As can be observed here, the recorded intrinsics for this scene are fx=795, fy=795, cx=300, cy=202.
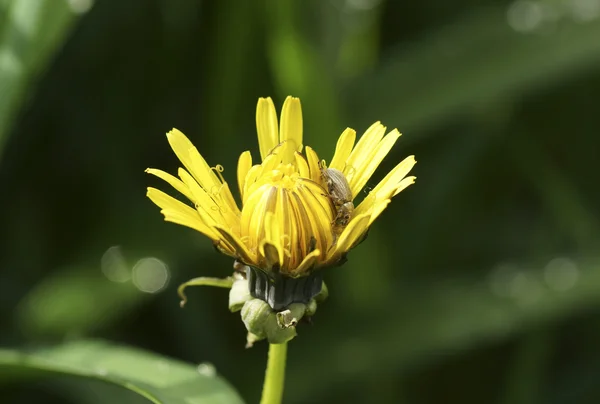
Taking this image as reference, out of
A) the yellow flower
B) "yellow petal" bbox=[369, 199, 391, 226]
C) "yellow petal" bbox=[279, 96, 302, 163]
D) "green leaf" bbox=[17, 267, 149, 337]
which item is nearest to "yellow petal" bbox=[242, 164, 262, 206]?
the yellow flower

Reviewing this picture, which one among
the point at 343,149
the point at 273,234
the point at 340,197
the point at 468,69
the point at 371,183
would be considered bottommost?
the point at 273,234

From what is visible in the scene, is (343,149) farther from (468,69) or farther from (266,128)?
(468,69)

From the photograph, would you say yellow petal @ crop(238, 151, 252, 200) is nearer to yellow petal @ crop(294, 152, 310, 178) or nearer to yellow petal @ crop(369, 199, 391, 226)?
yellow petal @ crop(294, 152, 310, 178)

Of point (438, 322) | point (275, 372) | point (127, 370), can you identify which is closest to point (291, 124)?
point (275, 372)

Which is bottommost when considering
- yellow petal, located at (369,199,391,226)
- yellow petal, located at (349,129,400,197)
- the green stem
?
the green stem

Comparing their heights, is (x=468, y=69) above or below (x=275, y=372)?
above

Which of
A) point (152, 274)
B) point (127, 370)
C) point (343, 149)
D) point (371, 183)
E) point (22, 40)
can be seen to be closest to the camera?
point (343, 149)
